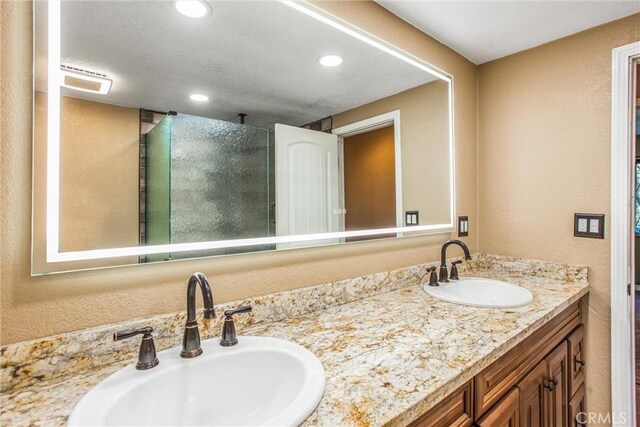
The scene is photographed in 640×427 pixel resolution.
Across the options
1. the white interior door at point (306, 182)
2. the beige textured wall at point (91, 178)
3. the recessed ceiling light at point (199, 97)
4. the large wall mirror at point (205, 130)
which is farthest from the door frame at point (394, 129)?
the beige textured wall at point (91, 178)

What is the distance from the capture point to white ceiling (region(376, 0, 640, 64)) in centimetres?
142

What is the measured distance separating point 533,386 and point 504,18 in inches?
63.9

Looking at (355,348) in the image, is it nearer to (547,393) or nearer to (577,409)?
(547,393)

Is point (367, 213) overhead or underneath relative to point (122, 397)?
overhead

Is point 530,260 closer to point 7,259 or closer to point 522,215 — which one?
point 522,215

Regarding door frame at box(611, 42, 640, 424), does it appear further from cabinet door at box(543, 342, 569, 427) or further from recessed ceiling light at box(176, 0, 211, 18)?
recessed ceiling light at box(176, 0, 211, 18)

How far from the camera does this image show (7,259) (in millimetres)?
688

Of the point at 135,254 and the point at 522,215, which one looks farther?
the point at 522,215

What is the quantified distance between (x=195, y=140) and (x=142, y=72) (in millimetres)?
228

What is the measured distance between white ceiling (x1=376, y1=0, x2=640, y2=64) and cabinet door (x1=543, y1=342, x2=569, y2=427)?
152 centimetres

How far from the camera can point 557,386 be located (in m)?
1.33

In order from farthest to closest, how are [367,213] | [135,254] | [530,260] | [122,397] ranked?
[530,260] → [367,213] → [135,254] → [122,397]

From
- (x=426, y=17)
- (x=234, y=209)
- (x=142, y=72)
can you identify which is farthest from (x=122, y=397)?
(x=426, y=17)

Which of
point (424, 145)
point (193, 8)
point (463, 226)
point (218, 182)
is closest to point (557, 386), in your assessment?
point (463, 226)
